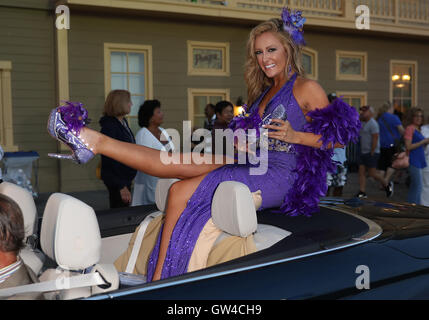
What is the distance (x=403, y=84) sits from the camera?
1375cm

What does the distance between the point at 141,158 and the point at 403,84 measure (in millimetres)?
12980

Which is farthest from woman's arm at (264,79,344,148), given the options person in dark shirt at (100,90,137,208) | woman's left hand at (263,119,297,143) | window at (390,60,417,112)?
window at (390,60,417,112)

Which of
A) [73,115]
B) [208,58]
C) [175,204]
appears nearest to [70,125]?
[73,115]

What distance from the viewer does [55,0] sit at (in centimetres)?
930

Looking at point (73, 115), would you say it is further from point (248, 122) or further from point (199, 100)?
point (199, 100)

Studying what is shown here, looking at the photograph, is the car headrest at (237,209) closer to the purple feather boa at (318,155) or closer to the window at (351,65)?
the purple feather boa at (318,155)

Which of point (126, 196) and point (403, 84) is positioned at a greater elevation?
point (403, 84)

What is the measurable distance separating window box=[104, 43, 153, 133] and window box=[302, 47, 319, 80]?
4.19 m

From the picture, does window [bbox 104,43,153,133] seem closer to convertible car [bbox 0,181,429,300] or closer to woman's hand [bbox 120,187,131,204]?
woman's hand [bbox 120,187,131,204]

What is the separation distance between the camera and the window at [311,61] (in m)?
12.2

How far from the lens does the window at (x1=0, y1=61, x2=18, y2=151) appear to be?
919 centimetres

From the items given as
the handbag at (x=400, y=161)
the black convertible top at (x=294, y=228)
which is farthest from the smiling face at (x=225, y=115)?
the black convertible top at (x=294, y=228)

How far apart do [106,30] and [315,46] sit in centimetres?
531

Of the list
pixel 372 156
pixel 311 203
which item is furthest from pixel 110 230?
pixel 372 156
